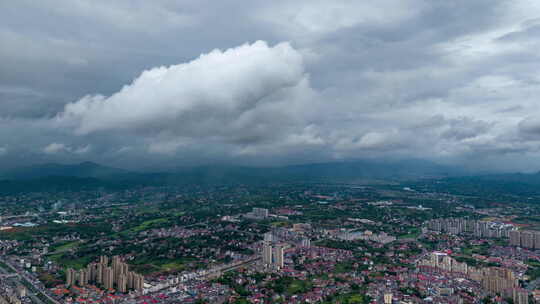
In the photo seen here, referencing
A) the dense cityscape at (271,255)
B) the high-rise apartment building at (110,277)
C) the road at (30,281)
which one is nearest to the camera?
the road at (30,281)

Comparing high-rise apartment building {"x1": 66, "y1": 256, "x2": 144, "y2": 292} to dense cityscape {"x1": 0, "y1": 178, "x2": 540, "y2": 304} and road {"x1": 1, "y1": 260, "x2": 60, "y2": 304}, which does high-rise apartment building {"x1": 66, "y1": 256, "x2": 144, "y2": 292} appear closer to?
dense cityscape {"x1": 0, "y1": 178, "x2": 540, "y2": 304}

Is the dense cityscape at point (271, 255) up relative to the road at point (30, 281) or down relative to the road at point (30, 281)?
up

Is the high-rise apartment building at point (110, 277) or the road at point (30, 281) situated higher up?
the high-rise apartment building at point (110, 277)

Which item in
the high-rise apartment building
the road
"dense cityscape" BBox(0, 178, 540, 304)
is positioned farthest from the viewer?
the high-rise apartment building

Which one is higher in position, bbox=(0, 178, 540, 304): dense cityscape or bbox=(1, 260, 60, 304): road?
bbox=(0, 178, 540, 304): dense cityscape

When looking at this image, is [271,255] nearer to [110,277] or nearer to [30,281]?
[110,277]

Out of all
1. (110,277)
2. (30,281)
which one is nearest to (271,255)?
(110,277)

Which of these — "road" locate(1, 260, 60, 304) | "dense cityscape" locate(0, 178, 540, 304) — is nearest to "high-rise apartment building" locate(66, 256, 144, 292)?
"dense cityscape" locate(0, 178, 540, 304)

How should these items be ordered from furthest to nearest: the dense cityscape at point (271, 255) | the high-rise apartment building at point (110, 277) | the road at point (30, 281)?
the high-rise apartment building at point (110, 277) < the dense cityscape at point (271, 255) < the road at point (30, 281)

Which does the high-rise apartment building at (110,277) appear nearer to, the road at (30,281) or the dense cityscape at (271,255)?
the dense cityscape at (271,255)

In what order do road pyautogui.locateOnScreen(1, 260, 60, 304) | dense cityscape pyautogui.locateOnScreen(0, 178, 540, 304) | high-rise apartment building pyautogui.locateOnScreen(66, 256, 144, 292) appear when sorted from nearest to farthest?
road pyautogui.locateOnScreen(1, 260, 60, 304)
dense cityscape pyautogui.locateOnScreen(0, 178, 540, 304)
high-rise apartment building pyautogui.locateOnScreen(66, 256, 144, 292)

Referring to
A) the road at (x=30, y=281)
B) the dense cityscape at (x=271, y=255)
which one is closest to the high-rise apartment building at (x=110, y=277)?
the dense cityscape at (x=271, y=255)

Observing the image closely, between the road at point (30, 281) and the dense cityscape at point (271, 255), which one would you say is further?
the dense cityscape at point (271, 255)
